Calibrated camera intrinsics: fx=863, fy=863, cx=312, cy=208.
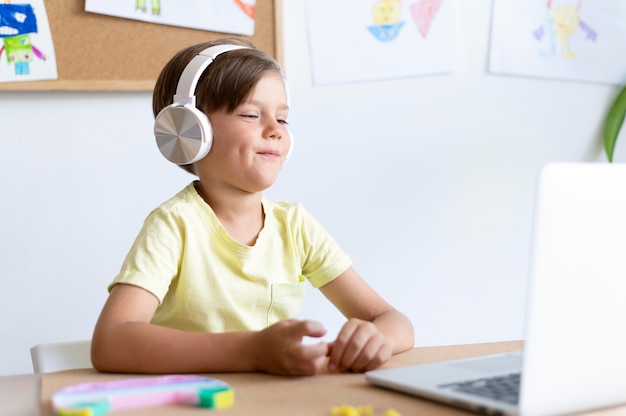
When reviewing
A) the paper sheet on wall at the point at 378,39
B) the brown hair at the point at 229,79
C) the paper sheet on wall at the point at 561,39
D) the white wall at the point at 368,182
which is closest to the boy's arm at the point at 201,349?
the brown hair at the point at 229,79

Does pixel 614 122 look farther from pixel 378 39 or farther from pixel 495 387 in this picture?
pixel 495 387

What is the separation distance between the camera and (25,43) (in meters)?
1.62

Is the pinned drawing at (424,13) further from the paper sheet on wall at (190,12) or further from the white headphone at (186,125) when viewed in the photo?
the white headphone at (186,125)

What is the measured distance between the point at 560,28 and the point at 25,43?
1316 millimetres

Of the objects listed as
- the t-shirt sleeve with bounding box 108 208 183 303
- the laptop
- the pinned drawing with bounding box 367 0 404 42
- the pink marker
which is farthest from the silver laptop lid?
the pinned drawing with bounding box 367 0 404 42

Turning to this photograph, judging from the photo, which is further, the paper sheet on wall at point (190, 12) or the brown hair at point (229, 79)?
the paper sheet on wall at point (190, 12)

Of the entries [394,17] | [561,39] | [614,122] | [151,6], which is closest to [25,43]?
[151,6]

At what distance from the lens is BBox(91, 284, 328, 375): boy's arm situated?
0.85 metres

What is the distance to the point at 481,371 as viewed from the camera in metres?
0.84

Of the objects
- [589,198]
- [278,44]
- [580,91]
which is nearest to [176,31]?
[278,44]

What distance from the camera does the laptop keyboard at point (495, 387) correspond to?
0.70 meters

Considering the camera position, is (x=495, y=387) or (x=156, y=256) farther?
(x=156, y=256)

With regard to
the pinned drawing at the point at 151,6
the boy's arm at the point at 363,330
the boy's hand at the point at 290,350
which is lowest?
the boy's arm at the point at 363,330

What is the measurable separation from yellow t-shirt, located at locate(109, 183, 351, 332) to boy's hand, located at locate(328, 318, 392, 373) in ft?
0.84
